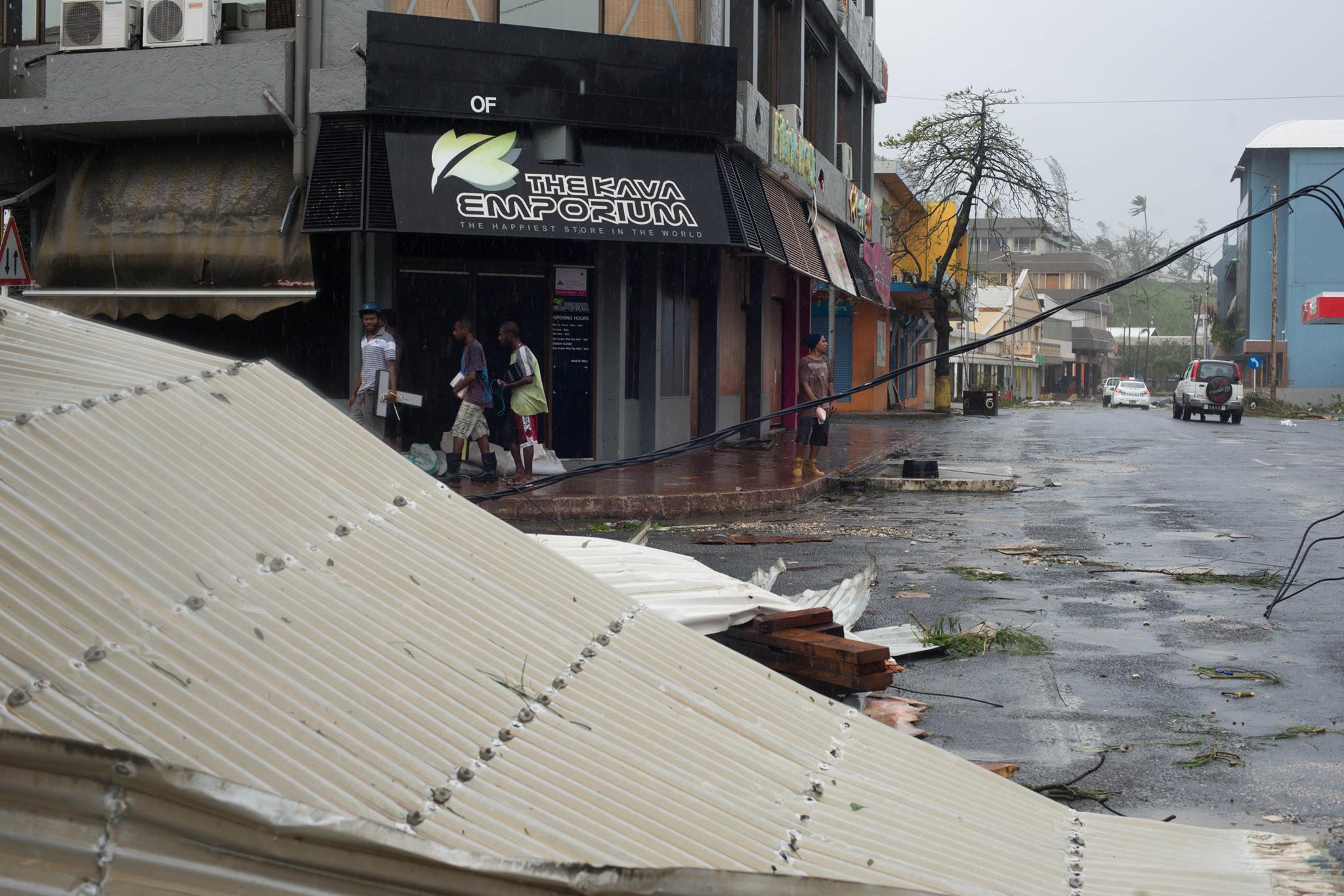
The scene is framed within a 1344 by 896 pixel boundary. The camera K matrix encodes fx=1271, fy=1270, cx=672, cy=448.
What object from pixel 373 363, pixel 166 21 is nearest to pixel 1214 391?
pixel 373 363

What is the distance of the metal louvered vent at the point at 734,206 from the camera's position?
15.6m

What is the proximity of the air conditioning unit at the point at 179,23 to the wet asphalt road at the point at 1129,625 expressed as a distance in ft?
28.2

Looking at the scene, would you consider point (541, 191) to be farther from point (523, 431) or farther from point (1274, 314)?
point (1274, 314)

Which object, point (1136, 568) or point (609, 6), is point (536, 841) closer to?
point (1136, 568)

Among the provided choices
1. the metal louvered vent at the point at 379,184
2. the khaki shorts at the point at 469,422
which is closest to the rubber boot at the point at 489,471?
the khaki shorts at the point at 469,422

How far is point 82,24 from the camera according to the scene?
49.0 ft

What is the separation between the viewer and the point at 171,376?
3094mm

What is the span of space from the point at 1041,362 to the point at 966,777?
302ft

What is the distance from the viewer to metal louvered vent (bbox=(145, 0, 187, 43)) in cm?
1477

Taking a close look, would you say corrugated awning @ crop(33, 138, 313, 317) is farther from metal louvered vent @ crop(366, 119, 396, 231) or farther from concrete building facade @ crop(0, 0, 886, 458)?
metal louvered vent @ crop(366, 119, 396, 231)

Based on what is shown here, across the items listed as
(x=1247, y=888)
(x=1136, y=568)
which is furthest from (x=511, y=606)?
(x=1136, y=568)

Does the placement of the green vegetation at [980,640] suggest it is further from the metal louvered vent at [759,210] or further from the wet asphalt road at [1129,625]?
the metal louvered vent at [759,210]

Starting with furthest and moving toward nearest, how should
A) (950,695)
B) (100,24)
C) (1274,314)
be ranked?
(1274,314) → (100,24) → (950,695)

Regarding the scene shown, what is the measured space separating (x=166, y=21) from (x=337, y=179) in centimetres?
297
